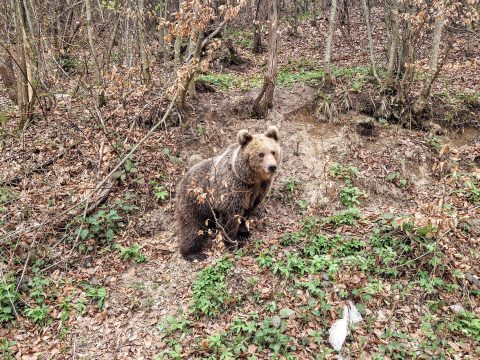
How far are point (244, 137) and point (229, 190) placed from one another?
909mm

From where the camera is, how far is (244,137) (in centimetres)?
585

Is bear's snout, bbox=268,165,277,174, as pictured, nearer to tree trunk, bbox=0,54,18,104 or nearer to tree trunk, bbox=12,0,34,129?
tree trunk, bbox=12,0,34,129

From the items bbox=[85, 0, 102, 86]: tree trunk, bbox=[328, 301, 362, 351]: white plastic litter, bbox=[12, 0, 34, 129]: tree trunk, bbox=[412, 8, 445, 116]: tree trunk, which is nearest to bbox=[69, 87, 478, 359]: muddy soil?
bbox=[412, 8, 445, 116]: tree trunk

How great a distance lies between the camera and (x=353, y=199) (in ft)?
23.1

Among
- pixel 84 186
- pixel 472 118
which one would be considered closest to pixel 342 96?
pixel 472 118

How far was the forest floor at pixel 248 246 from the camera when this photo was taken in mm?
5105

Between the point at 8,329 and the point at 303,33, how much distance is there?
1497 centimetres

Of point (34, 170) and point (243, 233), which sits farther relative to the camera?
point (34, 170)

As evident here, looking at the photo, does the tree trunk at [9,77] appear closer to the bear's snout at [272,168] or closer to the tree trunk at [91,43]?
the tree trunk at [91,43]

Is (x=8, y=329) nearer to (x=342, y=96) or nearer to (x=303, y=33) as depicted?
(x=342, y=96)

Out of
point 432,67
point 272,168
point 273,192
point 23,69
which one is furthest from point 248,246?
point 23,69

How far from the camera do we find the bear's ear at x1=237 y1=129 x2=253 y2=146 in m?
5.80

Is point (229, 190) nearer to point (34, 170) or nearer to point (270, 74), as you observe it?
point (270, 74)

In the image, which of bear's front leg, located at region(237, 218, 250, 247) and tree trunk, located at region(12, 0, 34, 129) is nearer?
bear's front leg, located at region(237, 218, 250, 247)
